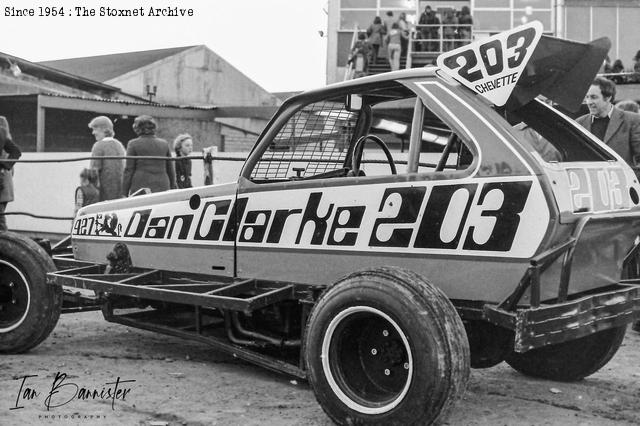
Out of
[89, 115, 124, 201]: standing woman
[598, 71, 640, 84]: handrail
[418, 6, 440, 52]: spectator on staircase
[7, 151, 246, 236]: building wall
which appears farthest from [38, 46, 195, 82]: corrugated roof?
[89, 115, 124, 201]: standing woman

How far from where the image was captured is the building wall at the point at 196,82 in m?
40.6

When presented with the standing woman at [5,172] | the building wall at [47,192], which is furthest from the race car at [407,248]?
the building wall at [47,192]

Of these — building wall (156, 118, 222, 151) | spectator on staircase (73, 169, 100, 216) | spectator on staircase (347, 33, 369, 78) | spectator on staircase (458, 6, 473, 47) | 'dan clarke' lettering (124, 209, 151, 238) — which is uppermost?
spectator on staircase (458, 6, 473, 47)

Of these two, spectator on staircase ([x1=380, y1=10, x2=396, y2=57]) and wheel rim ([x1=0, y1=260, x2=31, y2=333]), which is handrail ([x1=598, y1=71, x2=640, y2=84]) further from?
wheel rim ([x1=0, y1=260, x2=31, y2=333])

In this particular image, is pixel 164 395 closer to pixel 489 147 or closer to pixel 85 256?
pixel 85 256

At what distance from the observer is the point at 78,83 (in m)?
29.1

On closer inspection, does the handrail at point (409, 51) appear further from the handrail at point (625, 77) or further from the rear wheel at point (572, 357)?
the rear wheel at point (572, 357)

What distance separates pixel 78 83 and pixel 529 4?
17.6 metres

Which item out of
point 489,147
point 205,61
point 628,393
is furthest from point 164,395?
point 205,61

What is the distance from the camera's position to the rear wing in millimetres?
4164

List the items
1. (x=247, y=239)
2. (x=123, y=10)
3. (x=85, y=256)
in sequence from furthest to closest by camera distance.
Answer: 1. (x=123, y=10)
2. (x=85, y=256)
3. (x=247, y=239)

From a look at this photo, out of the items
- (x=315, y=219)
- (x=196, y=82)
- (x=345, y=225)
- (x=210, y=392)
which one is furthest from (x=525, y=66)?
(x=196, y=82)
